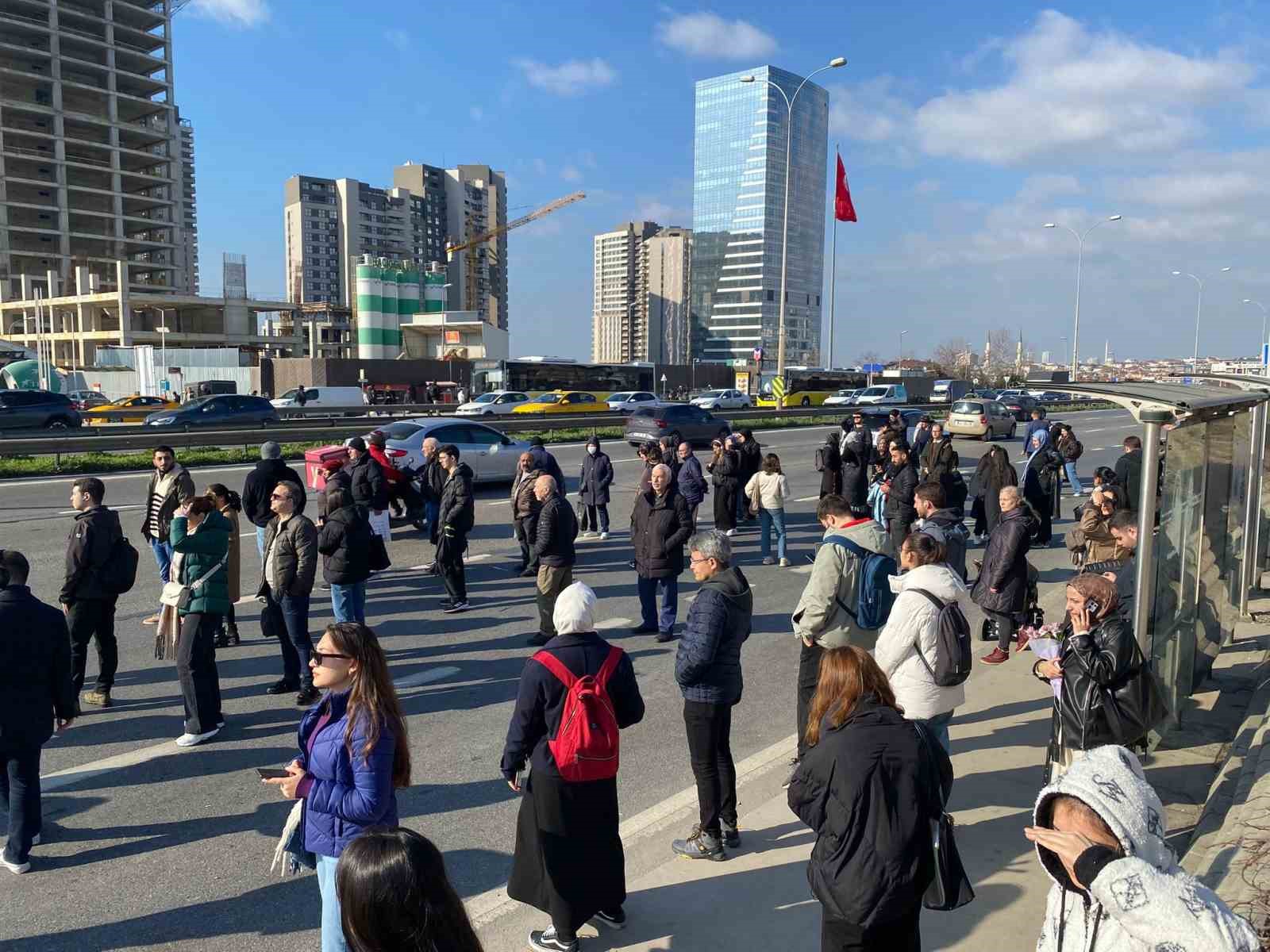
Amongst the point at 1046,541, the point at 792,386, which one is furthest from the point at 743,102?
the point at 1046,541

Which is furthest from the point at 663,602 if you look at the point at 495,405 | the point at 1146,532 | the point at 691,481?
the point at 495,405

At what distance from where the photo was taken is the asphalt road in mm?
4551

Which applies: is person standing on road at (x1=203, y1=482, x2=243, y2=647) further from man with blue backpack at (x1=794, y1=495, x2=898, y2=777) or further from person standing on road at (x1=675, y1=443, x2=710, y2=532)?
person standing on road at (x1=675, y1=443, x2=710, y2=532)

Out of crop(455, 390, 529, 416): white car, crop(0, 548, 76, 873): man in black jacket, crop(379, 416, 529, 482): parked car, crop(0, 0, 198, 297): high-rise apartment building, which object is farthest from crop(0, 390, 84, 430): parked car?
crop(0, 0, 198, 297): high-rise apartment building

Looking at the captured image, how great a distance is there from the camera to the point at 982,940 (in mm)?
4176

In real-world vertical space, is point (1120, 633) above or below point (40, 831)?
above

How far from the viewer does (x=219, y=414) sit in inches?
1200

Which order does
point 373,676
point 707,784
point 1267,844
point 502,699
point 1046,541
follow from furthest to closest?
point 1046,541, point 502,699, point 707,784, point 1267,844, point 373,676

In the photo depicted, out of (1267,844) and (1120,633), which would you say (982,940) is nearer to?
(1267,844)

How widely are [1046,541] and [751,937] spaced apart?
A: 1220 cm

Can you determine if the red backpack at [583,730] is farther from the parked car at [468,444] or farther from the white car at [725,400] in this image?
the white car at [725,400]

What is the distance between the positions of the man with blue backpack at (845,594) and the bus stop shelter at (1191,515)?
1.47 metres

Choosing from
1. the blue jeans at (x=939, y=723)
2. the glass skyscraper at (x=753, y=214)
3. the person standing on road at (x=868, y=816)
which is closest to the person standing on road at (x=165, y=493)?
the blue jeans at (x=939, y=723)

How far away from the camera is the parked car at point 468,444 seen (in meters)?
17.2
